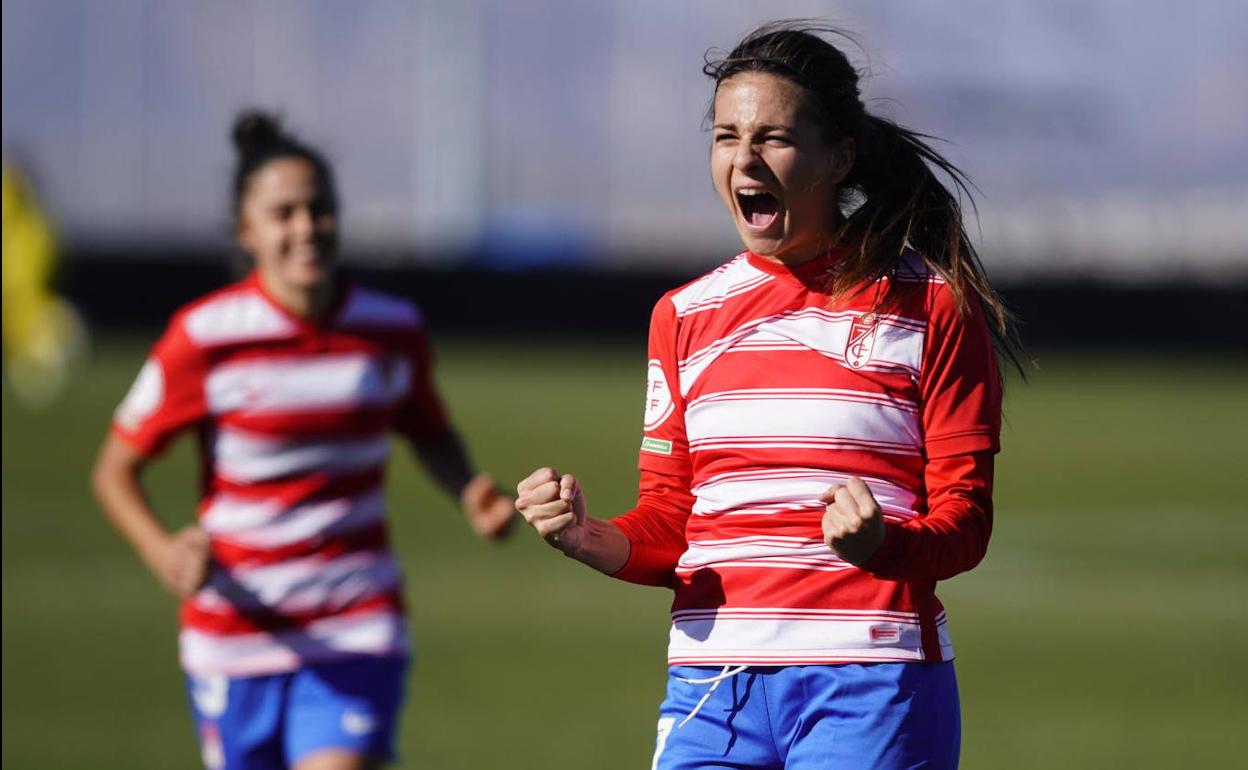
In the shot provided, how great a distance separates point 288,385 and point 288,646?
679 mm

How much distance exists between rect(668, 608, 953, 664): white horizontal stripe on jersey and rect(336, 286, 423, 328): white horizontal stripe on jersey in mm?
1883

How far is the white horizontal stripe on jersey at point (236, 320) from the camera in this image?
5.14 m

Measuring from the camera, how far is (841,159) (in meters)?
3.92

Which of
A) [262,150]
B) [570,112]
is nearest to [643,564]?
[262,150]

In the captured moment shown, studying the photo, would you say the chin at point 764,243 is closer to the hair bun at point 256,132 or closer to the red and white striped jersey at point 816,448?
the red and white striped jersey at point 816,448

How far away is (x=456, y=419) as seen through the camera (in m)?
22.5

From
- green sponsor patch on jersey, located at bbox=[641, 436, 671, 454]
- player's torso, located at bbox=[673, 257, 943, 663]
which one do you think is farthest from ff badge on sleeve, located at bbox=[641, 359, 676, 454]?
player's torso, located at bbox=[673, 257, 943, 663]

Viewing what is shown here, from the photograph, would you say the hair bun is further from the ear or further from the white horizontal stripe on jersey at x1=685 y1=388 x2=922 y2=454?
the white horizontal stripe on jersey at x1=685 y1=388 x2=922 y2=454

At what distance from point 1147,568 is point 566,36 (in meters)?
43.0

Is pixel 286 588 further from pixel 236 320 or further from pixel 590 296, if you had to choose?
pixel 590 296

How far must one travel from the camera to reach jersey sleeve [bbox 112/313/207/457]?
202 inches

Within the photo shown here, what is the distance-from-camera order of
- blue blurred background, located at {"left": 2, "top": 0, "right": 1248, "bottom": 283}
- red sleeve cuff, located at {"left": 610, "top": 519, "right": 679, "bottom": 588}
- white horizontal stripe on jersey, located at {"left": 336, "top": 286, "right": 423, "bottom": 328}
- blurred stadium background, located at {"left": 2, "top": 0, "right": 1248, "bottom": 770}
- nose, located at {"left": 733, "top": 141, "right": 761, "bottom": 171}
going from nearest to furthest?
Result: nose, located at {"left": 733, "top": 141, "right": 761, "bottom": 171}, red sleeve cuff, located at {"left": 610, "top": 519, "right": 679, "bottom": 588}, white horizontal stripe on jersey, located at {"left": 336, "top": 286, "right": 423, "bottom": 328}, blurred stadium background, located at {"left": 2, "top": 0, "right": 1248, "bottom": 770}, blue blurred background, located at {"left": 2, "top": 0, "right": 1248, "bottom": 283}

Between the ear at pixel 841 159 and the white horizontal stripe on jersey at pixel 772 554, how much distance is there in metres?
0.74

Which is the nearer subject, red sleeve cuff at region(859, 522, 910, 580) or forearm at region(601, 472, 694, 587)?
red sleeve cuff at region(859, 522, 910, 580)
